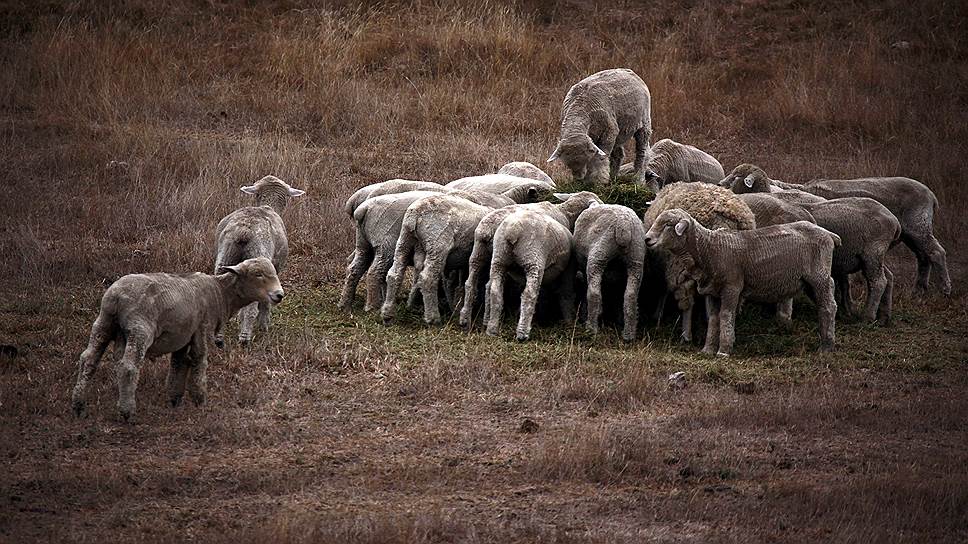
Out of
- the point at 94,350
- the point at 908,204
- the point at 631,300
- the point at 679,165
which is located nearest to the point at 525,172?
the point at 679,165

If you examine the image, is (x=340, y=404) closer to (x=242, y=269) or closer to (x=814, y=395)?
(x=242, y=269)

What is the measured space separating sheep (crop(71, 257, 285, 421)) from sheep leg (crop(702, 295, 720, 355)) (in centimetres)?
439

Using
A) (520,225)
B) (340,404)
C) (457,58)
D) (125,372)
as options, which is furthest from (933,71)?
(125,372)

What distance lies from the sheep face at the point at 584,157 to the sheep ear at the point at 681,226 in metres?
2.65

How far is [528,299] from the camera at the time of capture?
39.9ft

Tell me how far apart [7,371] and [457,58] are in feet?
49.2

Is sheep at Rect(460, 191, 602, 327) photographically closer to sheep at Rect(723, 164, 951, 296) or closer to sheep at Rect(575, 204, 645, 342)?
sheep at Rect(575, 204, 645, 342)

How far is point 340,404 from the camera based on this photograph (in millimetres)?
10492

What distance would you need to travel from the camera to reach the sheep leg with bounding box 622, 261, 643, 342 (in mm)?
12516

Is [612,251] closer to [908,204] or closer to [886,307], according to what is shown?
[886,307]

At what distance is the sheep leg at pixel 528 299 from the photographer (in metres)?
12.2

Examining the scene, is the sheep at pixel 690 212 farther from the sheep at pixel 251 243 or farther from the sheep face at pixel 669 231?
the sheep at pixel 251 243

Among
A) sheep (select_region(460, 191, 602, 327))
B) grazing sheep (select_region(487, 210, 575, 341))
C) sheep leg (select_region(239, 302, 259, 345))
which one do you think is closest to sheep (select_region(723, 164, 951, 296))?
sheep (select_region(460, 191, 602, 327))

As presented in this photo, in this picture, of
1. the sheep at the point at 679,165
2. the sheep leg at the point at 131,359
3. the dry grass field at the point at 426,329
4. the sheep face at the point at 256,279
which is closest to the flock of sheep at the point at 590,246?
the sheep face at the point at 256,279
